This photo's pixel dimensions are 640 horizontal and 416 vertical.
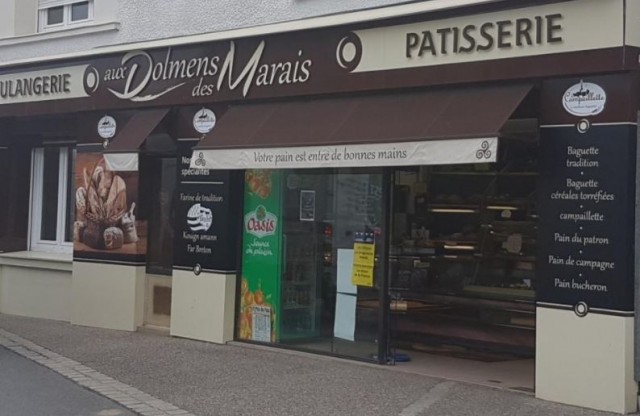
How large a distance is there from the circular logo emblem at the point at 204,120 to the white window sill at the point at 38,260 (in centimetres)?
339

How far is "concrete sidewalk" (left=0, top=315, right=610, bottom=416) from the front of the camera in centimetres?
744

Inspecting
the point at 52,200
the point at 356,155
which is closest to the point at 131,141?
the point at 52,200

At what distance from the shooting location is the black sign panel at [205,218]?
1062 cm

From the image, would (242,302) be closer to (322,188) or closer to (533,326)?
(322,188)

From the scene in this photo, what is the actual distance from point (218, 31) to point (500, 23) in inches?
160

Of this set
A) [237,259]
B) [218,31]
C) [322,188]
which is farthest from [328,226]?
[218,31]

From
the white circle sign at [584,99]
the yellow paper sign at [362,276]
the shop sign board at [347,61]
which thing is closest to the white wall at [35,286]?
the shop sign board at [347,61]

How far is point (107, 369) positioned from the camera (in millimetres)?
9086

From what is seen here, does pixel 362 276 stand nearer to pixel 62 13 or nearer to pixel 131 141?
pixel 131 141

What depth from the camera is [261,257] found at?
10.5m

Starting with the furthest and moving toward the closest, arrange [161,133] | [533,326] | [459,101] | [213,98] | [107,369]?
[161,133]
[213,98]
[533,326]
[107,369]
[459,101]

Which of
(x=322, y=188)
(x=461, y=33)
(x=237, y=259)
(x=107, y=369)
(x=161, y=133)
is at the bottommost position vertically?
(x=107, y=369)

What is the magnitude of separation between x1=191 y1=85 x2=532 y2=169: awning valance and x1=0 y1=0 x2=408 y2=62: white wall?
108cm

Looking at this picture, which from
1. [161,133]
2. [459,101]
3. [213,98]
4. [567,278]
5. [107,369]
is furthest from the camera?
[161,133]
